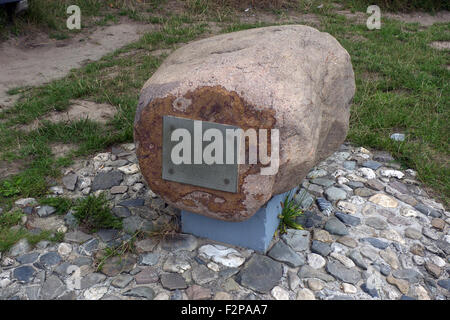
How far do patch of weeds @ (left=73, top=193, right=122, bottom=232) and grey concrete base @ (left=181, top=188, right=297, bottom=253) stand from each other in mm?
479

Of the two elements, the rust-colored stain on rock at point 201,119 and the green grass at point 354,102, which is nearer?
the rust-colored stain on rock at point 201,119

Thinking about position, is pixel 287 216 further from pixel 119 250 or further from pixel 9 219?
pixel 9 219

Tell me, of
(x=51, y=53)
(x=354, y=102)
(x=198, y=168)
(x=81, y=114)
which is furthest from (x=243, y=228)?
(x=51, y=53)

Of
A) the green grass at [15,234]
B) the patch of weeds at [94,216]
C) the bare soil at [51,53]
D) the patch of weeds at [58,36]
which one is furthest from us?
the patch of weeds at [58,36]

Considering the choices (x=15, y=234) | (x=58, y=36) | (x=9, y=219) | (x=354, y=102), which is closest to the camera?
(x=15, y=234)

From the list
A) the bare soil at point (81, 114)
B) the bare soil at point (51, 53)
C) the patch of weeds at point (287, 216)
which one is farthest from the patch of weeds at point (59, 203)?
the bare soil at point (51, 53)

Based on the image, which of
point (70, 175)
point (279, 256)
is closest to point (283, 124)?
point (279, 256)

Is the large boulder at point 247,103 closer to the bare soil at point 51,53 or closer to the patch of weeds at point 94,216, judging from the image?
the patch of weeds at point 94,216

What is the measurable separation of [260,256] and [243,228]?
0.64ft

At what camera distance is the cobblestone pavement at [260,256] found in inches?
101

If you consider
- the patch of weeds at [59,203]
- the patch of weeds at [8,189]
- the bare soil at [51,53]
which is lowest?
the patch of weeds at [59,203]

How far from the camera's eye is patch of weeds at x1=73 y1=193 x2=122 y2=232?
3.00 m

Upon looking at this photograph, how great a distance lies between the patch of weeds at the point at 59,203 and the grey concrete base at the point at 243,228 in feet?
2.91

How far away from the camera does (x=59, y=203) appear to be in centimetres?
325
